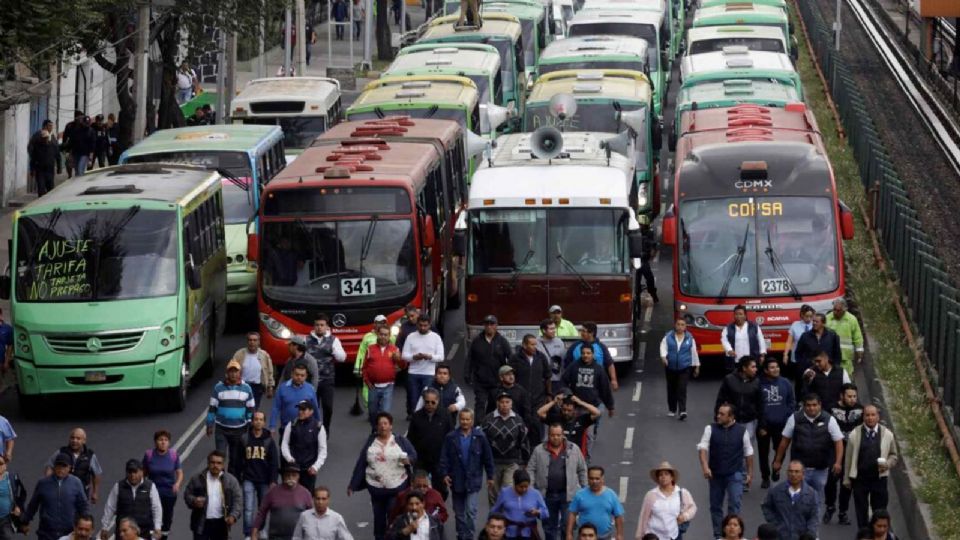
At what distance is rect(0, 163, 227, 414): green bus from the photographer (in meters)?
26.9

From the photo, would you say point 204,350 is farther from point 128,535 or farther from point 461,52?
point 461,52

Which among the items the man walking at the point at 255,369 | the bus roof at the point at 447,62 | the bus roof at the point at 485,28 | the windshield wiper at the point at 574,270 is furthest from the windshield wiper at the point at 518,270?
the bus roof at the point at 485,28

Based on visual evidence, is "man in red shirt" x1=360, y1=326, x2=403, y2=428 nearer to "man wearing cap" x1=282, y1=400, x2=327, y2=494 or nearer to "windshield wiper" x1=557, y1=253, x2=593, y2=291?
"man wearing cap" x1=282, y1=400, x2=327, y2=494

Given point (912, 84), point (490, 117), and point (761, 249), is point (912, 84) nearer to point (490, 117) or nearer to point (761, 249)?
point (490, 117)

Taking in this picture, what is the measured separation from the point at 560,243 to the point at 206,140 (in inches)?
322

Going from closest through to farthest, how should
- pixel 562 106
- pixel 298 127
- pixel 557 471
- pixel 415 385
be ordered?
pixel 557 471, pixel 415 385, pixel 562 106, pixel 298 127

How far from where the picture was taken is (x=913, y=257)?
32.2 metres

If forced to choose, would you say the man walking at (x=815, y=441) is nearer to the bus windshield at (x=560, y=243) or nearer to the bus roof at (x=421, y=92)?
the bus windshield at (x=560, y=243)

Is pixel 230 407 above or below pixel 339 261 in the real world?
above

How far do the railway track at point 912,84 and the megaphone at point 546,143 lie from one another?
22.6 metres

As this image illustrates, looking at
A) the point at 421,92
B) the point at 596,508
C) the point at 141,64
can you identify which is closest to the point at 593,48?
the point at 421,92

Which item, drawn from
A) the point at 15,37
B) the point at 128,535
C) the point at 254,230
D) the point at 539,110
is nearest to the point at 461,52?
the point at 539,110

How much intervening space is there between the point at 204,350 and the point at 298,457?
840 centimetres

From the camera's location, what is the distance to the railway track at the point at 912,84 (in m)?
55.1
